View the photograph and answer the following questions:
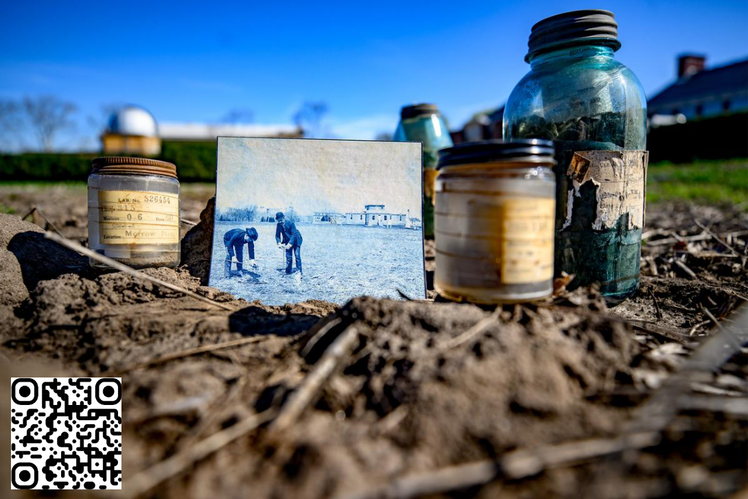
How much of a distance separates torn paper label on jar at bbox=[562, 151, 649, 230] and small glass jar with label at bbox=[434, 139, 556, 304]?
727mm

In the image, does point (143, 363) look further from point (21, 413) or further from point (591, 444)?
point (591, 444)

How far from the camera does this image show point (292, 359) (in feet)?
5.40

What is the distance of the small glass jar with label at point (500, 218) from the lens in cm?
167

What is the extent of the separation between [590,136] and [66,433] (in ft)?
8.34

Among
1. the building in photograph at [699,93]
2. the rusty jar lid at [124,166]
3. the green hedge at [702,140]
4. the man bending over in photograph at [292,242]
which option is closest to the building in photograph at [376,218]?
the man bending over in photograph at [292,242]

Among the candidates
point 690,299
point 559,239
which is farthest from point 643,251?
point 559,239

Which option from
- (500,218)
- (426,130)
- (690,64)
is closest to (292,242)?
(500,218)

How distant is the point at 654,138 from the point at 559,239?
21.5 meters

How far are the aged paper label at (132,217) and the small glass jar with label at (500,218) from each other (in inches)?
63.7

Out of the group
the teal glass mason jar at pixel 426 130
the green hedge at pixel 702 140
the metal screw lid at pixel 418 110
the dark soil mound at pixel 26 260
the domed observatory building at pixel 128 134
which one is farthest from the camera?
the domed observatory building at pixel 128 134

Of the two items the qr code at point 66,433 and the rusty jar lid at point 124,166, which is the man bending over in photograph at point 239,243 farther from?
the qr code at point 66,433

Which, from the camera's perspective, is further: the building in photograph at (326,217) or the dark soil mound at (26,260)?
the building in photograph at (326,217)

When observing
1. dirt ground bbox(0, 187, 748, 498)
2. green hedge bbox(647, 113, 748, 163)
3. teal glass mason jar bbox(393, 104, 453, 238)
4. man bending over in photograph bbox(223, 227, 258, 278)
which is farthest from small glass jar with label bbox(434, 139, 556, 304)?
green hedge bbox(647, 113, 748, 163)

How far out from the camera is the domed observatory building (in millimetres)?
31172
